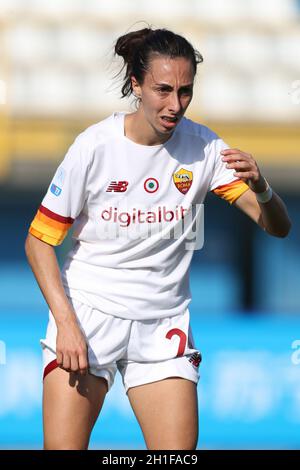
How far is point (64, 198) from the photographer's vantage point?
11.3ft

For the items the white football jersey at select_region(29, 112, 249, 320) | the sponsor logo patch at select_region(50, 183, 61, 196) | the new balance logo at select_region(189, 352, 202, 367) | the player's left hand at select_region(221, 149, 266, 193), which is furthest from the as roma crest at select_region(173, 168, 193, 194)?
the new balance logo at select_region(189, 352, 202, 367)

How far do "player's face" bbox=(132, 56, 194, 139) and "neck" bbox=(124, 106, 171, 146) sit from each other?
0.05 metres

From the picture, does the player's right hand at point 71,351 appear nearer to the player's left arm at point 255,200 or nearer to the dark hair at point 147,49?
the player's left arm at point 255,200

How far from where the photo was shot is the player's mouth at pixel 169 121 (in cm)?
334

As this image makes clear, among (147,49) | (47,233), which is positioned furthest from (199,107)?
(47,233)

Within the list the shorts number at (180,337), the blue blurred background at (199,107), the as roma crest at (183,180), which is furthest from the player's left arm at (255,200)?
the blue blurred background at (199,107)

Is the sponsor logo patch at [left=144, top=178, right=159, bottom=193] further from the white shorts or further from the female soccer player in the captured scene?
the white shorts

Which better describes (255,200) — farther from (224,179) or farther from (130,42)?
(130,42)

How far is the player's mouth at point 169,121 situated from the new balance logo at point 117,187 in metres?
0.25

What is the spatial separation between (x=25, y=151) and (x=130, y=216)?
4718 millimetres

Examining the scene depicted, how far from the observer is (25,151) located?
318 inches

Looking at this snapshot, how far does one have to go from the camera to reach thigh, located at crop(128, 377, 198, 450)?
340 centimetres

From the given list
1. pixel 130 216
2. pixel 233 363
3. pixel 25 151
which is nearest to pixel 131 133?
pixel 130 216
